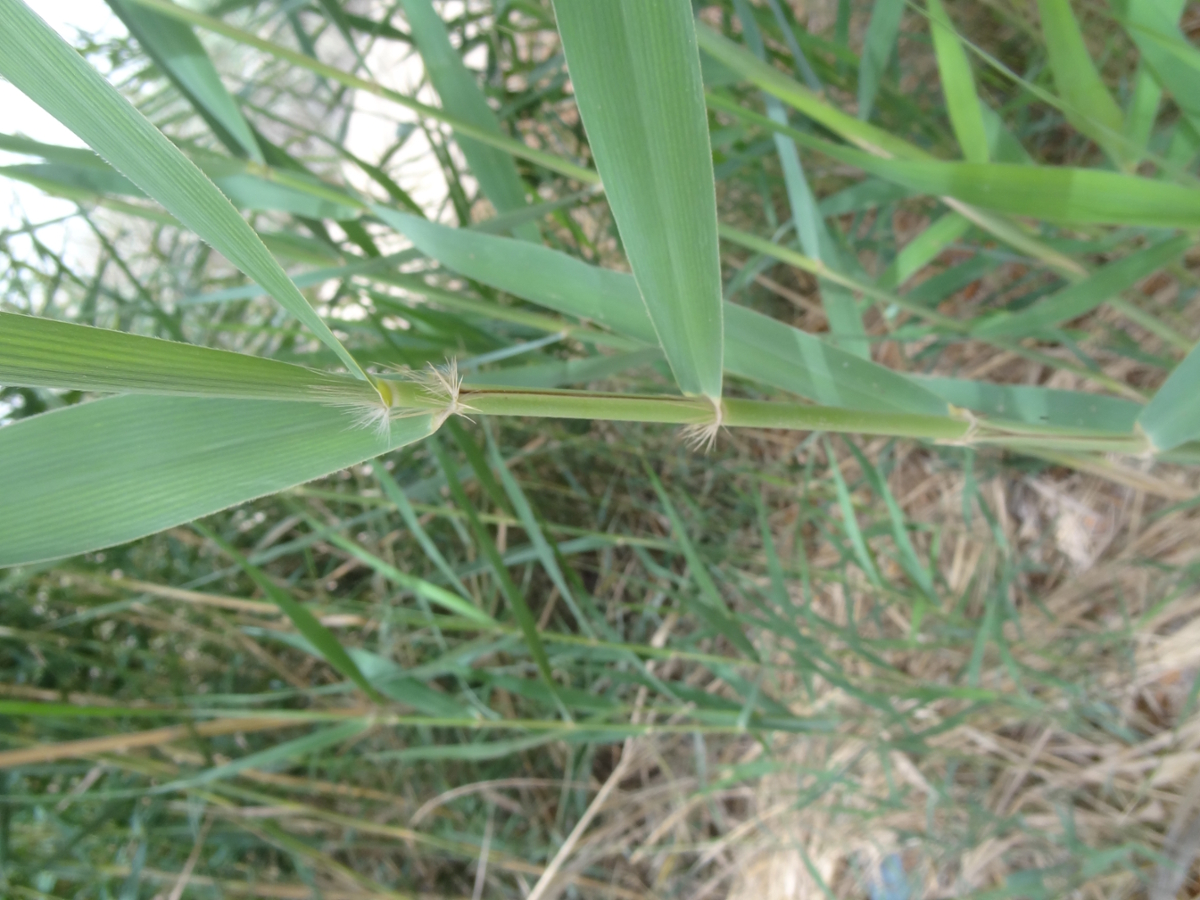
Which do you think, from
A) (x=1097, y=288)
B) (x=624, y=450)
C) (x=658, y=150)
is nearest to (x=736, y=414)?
(x=658, y=150)

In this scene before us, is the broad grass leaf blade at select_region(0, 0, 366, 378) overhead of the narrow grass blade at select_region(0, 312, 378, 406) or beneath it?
overhead

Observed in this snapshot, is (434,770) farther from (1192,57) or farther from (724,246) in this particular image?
(1192,57)

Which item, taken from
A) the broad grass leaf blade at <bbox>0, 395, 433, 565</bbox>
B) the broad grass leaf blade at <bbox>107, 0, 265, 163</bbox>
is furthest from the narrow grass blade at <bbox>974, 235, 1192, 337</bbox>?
the broad grass leaf blade at <bbox>107, 0, 265, 163</bbox>

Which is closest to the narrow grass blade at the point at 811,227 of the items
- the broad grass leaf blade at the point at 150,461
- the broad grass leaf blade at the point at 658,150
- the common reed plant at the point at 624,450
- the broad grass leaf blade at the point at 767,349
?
the common reed plant at the point at 624,450

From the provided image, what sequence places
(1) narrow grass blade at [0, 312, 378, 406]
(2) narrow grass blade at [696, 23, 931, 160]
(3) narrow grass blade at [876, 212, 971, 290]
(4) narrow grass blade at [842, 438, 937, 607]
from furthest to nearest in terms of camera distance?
(4) narrow grass blade at [842, 438, 937, 607]
(3) narrow grass blade at [876, 212, 971, 290]
(2) narrow grass blade at [696, 23, 931, 160]
(1) narrow grass blade at [0, 312, 378, 406]

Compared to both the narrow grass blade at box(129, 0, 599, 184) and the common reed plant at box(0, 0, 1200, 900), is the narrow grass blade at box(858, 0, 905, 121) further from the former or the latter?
the narrow grass blade at box(129, 0, 599, 184)

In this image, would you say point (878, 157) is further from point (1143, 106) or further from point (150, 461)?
point (150, 461)

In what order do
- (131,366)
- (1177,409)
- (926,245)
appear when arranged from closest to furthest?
(131,366), (1177,409), (926,245)
